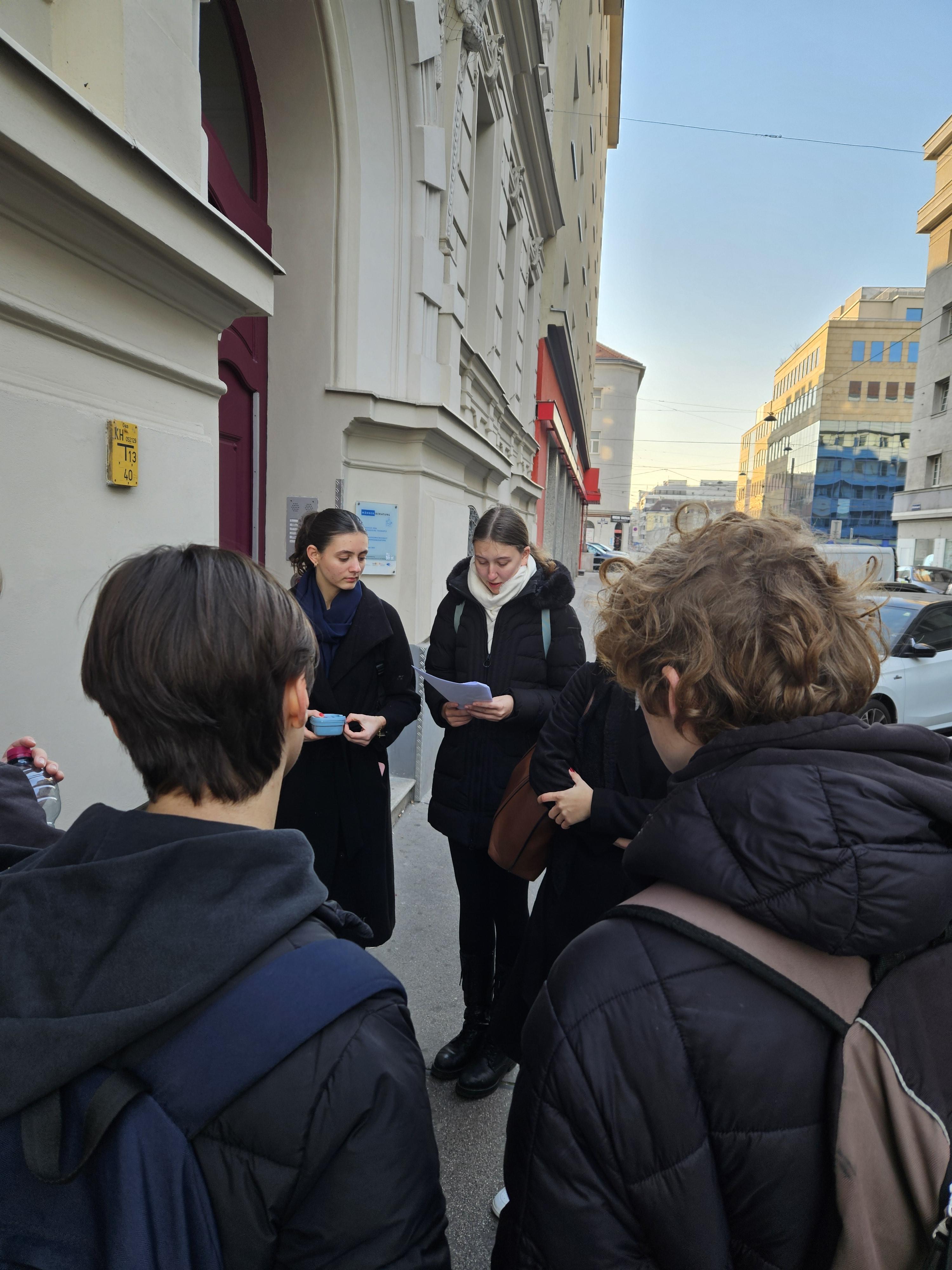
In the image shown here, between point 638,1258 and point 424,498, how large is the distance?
4.40 meters

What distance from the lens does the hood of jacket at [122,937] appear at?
2.23 ft

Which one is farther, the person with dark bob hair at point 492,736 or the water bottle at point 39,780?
the person with dark bob hair at point 492,736

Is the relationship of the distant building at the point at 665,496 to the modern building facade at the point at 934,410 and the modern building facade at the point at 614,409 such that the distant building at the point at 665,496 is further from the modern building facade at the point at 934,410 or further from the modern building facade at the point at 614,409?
the modern building facade at the point at 934,410

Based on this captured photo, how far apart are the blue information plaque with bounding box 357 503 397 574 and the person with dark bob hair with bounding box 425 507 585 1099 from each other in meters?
2.21

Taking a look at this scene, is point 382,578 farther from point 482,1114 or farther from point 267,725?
point 267,725

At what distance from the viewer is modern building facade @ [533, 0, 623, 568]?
1320 cm

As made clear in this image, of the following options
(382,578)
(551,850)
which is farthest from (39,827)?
(382,578)

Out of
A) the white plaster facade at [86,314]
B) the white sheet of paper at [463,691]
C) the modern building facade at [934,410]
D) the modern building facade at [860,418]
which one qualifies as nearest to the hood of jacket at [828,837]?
the white sheet of paper at [463,691]

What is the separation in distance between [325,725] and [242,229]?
9.57 ft

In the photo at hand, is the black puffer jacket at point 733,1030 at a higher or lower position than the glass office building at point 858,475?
lower

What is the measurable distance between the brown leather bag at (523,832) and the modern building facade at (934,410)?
31188mm

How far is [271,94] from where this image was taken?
4.20 meters

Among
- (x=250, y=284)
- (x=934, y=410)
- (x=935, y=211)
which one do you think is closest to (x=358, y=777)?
(x=250, y=284)

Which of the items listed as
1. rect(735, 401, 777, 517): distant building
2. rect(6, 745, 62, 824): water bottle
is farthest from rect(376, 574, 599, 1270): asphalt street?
rect(735, 401, 777, 517): distant building
